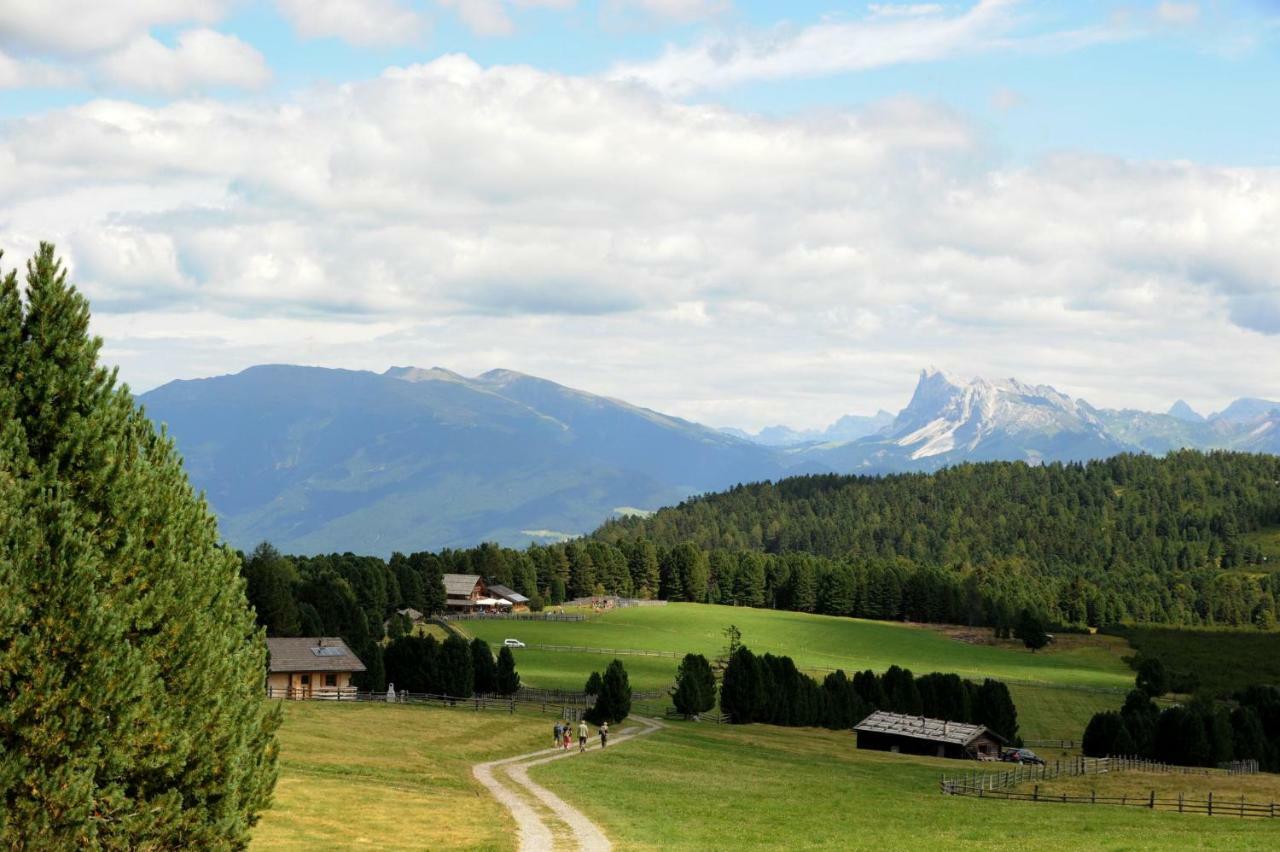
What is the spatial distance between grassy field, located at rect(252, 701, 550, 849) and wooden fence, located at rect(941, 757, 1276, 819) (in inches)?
1081

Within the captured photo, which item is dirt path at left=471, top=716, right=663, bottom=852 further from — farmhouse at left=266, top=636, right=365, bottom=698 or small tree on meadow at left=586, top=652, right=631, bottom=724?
farmhouse at left=266, top=636, right=365, bottom=698

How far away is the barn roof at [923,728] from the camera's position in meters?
92.9

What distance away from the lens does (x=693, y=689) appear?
334 feet

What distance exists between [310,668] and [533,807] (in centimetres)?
5044

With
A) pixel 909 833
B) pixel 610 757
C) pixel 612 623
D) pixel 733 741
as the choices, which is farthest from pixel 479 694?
pixel 612 623

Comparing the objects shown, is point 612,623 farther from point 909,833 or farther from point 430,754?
point 909,833

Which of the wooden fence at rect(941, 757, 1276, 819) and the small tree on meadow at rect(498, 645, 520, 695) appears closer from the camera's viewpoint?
the wooden fence at rect(941, 757, 1276, 819)

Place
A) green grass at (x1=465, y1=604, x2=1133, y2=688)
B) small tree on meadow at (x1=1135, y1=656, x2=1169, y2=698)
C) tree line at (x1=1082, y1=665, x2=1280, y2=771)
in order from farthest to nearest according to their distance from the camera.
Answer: green grass at (x1=465, y1=604, x2=1133, y2=688) < small tree on meadow at (x1=1135, y1=656, x2=1169, y2=698) < tree line at (x1=1082, y1=665, x2=1280, y2=771)

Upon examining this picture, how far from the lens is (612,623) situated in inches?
7023

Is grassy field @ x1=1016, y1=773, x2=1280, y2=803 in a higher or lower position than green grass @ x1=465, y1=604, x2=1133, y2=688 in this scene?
lower

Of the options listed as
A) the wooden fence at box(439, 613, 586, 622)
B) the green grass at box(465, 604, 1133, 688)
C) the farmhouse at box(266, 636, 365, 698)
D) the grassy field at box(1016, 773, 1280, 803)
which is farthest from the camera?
the wooden fence at box(439, 613, 586, 622)

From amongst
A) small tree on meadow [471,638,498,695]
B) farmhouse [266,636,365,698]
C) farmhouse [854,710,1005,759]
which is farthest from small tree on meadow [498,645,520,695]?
farmhouse [854,710,1005,759]

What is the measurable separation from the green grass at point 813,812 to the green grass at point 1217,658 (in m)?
88.8

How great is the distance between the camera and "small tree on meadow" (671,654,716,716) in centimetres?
10200
